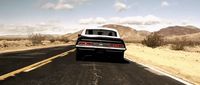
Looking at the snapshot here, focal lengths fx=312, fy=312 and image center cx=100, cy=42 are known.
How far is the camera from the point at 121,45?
48.0ft

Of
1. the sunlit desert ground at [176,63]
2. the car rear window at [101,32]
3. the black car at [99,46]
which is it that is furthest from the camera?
the car rear window at [101,32]

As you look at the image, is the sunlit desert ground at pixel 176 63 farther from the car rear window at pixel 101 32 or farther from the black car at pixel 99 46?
the car rear window at pixel 101 32

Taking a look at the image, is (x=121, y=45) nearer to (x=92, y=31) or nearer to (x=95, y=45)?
(x=95, y=45)

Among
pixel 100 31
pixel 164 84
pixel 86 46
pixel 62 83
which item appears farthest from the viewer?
Answer: pixel 100 31

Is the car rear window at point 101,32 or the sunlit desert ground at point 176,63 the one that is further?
the car rear window at point 101,32

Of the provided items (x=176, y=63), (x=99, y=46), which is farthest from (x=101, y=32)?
(x=176, y=63)

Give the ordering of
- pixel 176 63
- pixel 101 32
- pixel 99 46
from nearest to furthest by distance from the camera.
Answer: pixel 99 46 < pixel 101 32 < pixel 176 63

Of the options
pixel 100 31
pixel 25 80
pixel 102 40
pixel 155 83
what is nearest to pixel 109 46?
pixel 102 40

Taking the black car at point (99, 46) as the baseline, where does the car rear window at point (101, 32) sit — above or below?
above

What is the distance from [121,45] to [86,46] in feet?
5.40

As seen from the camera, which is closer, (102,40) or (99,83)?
(99,83)

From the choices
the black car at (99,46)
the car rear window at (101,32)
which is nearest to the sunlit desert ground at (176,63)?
the black car at (99,46)

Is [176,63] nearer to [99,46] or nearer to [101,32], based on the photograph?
[101,32]

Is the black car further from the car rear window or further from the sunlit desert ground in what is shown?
the sunlit desert ground
